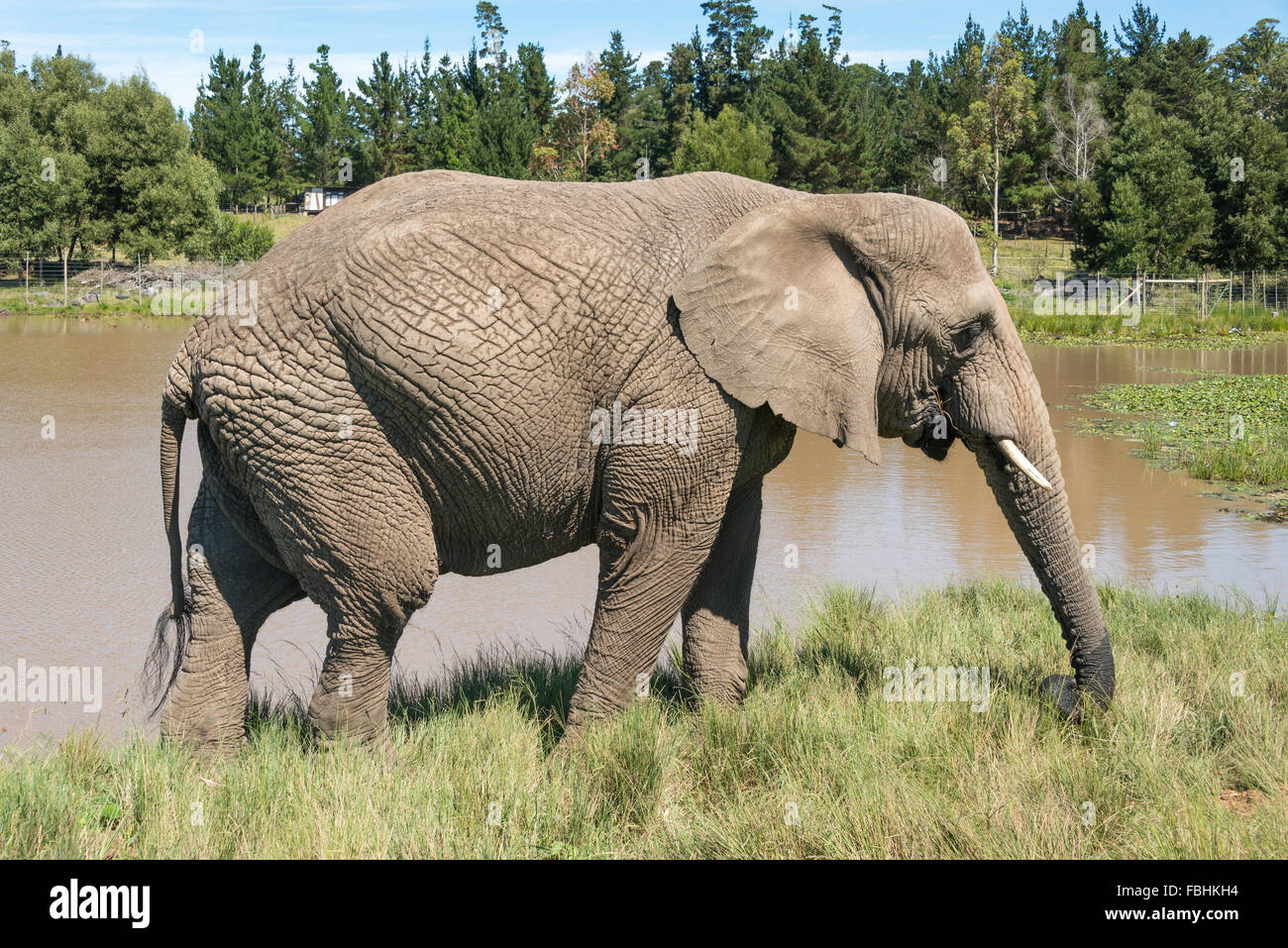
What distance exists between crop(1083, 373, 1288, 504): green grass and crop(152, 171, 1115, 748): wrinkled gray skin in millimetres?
8767

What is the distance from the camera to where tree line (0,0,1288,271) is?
41969mm

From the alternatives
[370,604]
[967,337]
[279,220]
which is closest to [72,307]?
[370,604]

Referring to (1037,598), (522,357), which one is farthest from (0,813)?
(1037,598)

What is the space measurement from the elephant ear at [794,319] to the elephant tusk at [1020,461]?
575 mm

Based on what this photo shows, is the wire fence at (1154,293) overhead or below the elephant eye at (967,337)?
overhead

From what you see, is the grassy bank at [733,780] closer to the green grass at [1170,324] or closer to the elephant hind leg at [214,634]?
the elephant hind leg at [214,634]

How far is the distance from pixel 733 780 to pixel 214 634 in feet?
7.71

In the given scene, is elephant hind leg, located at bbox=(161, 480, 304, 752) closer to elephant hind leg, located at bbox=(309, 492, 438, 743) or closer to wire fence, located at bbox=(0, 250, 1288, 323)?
elephant hind leg, located at bbox=(309, 492, 438, 743)

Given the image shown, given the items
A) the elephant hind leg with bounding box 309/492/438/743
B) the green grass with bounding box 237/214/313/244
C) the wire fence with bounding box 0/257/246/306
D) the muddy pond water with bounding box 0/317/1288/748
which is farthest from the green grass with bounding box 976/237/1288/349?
the green grass with bounding box 237/214/313/244

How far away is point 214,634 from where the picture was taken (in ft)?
17.4

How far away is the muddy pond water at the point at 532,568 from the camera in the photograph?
7.54 meters

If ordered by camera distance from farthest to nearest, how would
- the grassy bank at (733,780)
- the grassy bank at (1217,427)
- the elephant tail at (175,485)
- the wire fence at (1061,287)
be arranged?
the wire fence at (1061,287)
the grassy bank at (1217,427)
the elephant tail at (175,485)
the grassy bank at (733,780)

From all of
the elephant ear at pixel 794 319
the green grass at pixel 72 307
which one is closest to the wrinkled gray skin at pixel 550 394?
the elephant ear at pixel 794 319

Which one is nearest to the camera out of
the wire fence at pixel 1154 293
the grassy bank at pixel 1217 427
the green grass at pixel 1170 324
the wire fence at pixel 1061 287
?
the grassy bank at pixel 1217 427
